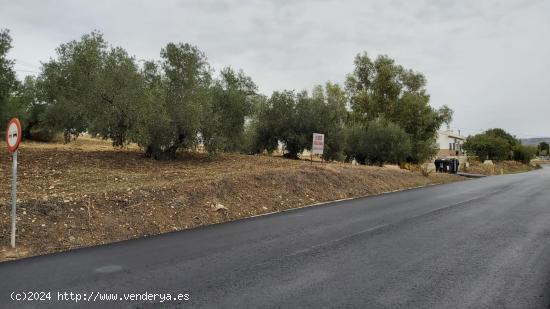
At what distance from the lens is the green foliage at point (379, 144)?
124 ft

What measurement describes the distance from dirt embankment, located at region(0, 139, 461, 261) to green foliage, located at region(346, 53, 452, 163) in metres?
25.8

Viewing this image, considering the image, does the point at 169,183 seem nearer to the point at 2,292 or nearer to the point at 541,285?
the point at 2,292

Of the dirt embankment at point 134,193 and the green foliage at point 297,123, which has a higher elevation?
the green foliage at point 297,123

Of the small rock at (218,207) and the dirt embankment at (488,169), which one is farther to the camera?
the dirt embankment at (488,169)

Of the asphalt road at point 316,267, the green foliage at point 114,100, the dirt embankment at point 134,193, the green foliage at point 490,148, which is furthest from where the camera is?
the green foliage at point 490,148

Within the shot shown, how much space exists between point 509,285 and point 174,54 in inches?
712

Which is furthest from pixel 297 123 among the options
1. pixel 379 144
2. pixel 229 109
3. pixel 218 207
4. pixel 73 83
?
pixel 218 207

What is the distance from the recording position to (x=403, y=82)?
164 feet

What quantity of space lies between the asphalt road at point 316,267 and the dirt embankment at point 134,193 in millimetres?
1033

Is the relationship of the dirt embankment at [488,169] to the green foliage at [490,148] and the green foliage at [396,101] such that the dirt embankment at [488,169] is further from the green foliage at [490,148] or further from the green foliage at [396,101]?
the green foliage at [490,148]

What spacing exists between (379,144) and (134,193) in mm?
29463

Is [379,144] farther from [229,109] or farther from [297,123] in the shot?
[229,109]

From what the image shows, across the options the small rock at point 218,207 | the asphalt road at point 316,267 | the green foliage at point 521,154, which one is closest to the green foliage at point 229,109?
the small rock at point 218,207

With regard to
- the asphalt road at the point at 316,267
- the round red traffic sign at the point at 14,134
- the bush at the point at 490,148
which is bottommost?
the asphalt road at the point at 316,267
